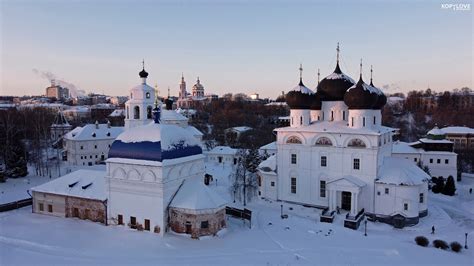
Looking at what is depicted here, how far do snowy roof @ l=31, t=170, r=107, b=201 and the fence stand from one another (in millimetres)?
2024

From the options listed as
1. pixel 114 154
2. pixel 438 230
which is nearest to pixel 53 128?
pixel 114 154

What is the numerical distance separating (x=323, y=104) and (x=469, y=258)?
41.6 feet

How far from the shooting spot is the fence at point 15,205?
2150 cm

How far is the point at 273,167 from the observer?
25656 millimetres

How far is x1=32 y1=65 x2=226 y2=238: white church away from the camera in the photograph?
705 inches

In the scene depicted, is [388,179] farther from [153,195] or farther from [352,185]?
[153,195]

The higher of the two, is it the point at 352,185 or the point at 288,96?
the point at 288,96

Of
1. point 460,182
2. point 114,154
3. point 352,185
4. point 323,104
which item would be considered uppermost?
point 323,104

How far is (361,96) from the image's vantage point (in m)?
22.5

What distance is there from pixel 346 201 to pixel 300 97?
7002 millimetres

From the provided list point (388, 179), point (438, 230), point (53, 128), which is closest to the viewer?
point (438, 230)

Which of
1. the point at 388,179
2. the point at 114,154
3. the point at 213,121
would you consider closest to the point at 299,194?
the point at 388,179

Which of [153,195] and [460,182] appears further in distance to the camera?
[460,182]

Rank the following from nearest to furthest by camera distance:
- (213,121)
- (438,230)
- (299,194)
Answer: (438,230)
(299,194)
(213,121)
